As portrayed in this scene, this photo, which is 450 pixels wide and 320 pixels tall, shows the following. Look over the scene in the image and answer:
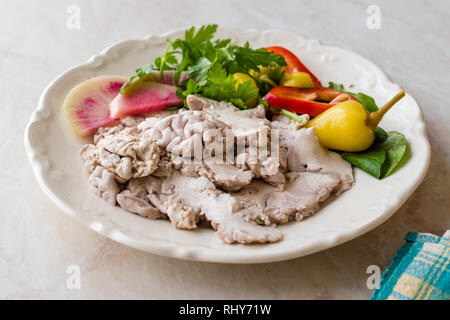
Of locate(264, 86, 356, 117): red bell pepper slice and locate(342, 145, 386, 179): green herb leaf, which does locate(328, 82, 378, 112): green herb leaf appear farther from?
locate(342, 145, 386, 179): green herb leaf

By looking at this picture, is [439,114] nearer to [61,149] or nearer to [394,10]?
[394,10]

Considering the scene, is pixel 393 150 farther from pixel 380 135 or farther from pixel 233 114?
pixel 233 114

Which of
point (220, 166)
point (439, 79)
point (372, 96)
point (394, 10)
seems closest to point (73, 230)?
point (220, 166)

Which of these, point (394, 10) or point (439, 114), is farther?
point (394, 10)

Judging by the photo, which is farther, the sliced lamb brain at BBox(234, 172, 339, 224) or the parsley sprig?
the parsley sprig

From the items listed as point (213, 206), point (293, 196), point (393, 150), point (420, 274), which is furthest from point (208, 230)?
point (393, 150)

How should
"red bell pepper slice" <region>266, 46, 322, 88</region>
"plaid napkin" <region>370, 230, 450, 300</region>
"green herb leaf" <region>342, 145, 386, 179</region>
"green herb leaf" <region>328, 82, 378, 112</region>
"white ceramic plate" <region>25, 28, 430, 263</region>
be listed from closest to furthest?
"plaid napkin" <region>370, 230, 450, 300</region> < "white ceramic plate" <region>25, 28, 430, 263</region> < "green herb leaf" <region>342, 145, 386, 179</region> < "green herb leaf" <region>328, 82, 378, 112</region> < "red bell pepper slice" <region>266, 46, 322, 88</region>

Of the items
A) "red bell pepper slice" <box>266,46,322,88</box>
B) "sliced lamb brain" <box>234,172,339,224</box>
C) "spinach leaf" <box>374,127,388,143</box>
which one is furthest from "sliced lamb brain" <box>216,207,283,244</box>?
"red bell pepper slice" <box>266,46,322,88</box>
